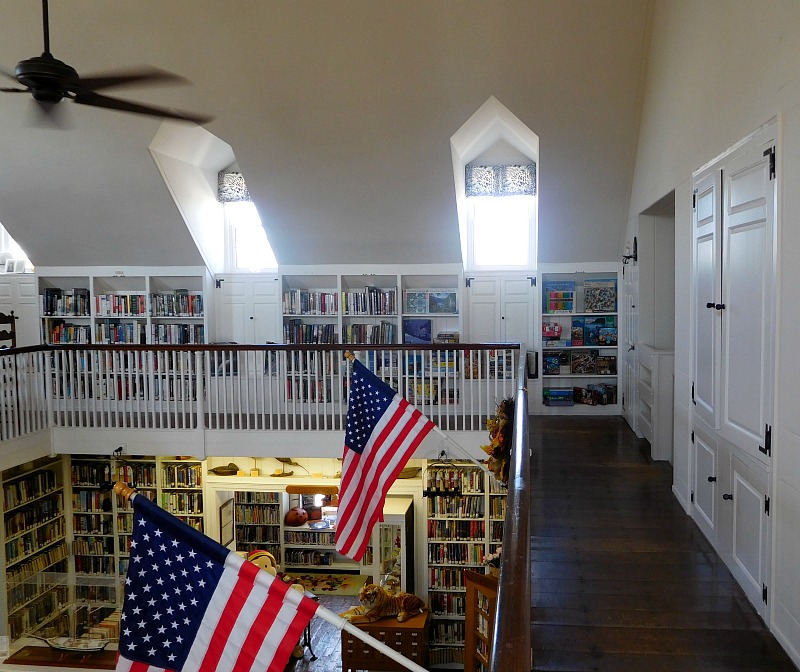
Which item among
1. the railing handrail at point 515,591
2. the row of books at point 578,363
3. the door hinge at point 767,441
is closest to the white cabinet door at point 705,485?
the door hinge at point 767,441

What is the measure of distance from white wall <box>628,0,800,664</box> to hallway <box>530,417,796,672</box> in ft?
0.77

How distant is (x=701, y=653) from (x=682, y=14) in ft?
13.6

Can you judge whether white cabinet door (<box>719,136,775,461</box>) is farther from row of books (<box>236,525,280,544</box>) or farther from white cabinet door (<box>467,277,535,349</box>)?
row of books (<box>236,525,280,544</box>)

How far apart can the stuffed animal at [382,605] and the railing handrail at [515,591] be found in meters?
5.62

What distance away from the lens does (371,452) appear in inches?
174

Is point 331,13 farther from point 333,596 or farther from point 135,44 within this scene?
point 333,596

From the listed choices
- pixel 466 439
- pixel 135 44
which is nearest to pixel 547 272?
pixel 466 439

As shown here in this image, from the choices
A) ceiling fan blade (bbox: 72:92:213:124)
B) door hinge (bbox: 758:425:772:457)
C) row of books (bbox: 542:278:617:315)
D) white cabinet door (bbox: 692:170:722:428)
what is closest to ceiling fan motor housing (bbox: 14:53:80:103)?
ceiling fan blade (bbox: 72:92:213:124)

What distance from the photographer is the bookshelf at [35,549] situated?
26.9 ft

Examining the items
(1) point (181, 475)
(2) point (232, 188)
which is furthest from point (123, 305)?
(1) point (181, 475)

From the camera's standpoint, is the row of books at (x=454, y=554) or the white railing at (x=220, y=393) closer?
the white railing at (x=220, y=393)

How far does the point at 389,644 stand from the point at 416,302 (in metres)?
4.11

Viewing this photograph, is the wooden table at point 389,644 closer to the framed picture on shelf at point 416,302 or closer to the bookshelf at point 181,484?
the bookshelf at point 181,484

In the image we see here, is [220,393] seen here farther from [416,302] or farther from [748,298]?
[748,298]
